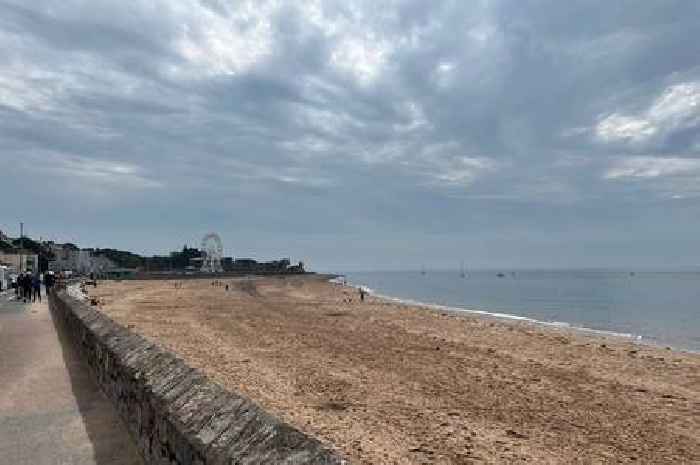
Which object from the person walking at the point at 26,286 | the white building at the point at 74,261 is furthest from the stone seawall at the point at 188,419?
the white building at the point at 74,261

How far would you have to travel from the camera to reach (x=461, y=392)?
12.3 metres

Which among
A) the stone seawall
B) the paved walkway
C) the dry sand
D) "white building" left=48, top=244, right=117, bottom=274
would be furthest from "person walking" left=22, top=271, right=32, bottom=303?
"white building" left=48, top=244, right=117, bottom=274

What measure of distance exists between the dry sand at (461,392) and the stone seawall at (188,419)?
2672mm

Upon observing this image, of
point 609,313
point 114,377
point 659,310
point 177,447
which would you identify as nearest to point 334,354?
point 114,377

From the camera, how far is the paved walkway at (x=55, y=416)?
231 inches

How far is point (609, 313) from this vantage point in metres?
51.5

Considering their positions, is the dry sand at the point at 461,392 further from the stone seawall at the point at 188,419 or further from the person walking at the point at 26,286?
the person walking at the point at 26,286

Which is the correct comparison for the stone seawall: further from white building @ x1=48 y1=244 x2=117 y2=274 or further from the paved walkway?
white building @ x1=48 y1=244 x2=117 y2=274

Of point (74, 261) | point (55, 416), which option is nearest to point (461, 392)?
point (55, 416)

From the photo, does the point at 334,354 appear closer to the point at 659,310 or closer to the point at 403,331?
the point at 403,331

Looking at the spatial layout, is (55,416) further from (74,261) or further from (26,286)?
(74,261)

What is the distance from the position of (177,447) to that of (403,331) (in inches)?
861

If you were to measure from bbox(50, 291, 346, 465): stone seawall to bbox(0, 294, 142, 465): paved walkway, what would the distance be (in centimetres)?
24

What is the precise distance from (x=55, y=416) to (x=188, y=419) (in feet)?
13.6
